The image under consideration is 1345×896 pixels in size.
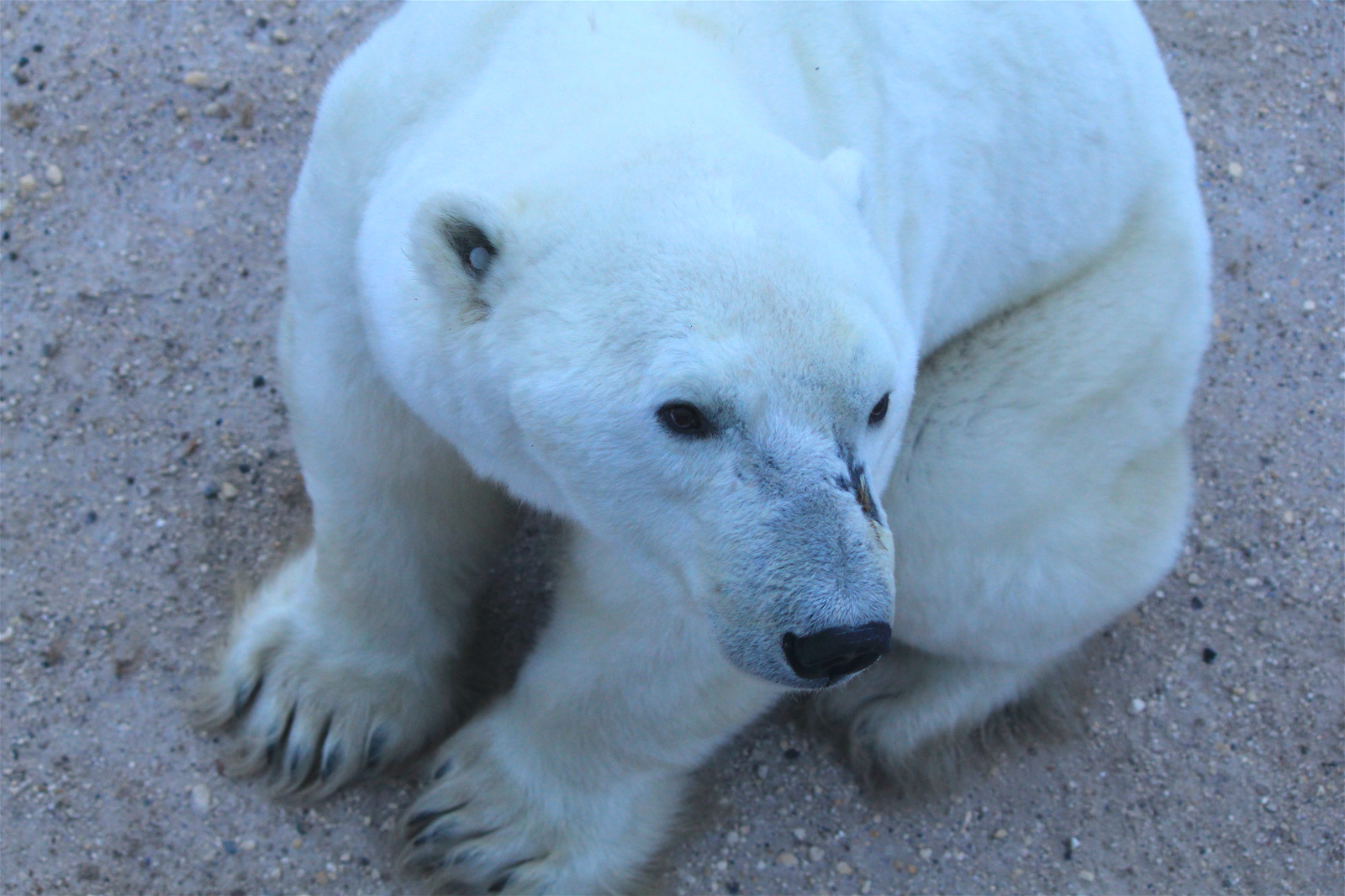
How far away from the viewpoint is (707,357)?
4.06 ft

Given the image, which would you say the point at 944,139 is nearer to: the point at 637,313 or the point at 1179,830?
the point at 637,313

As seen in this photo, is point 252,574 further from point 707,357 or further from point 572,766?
point 707,357

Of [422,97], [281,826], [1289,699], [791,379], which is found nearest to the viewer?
[791,379]

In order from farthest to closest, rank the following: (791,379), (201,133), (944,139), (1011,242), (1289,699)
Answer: (201,133) < (1289,699) < (1011,242) < (944,139) < (791,379)

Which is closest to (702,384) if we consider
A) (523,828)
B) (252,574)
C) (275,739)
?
(523,828)

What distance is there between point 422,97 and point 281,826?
4.55 feet

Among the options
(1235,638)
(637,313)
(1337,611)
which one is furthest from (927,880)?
(637,313)

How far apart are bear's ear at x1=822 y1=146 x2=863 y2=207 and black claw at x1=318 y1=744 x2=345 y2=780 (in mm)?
1443

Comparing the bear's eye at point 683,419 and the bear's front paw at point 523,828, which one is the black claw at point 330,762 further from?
the bear's eye at point 683,419

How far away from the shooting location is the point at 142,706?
92.0 inches

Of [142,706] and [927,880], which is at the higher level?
[142,706]

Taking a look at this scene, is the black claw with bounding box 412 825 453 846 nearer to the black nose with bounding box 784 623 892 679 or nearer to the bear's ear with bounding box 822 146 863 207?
the black nose with bounding box 784 623 892 679

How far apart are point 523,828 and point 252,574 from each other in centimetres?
79

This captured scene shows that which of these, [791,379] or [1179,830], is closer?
[791,379]
